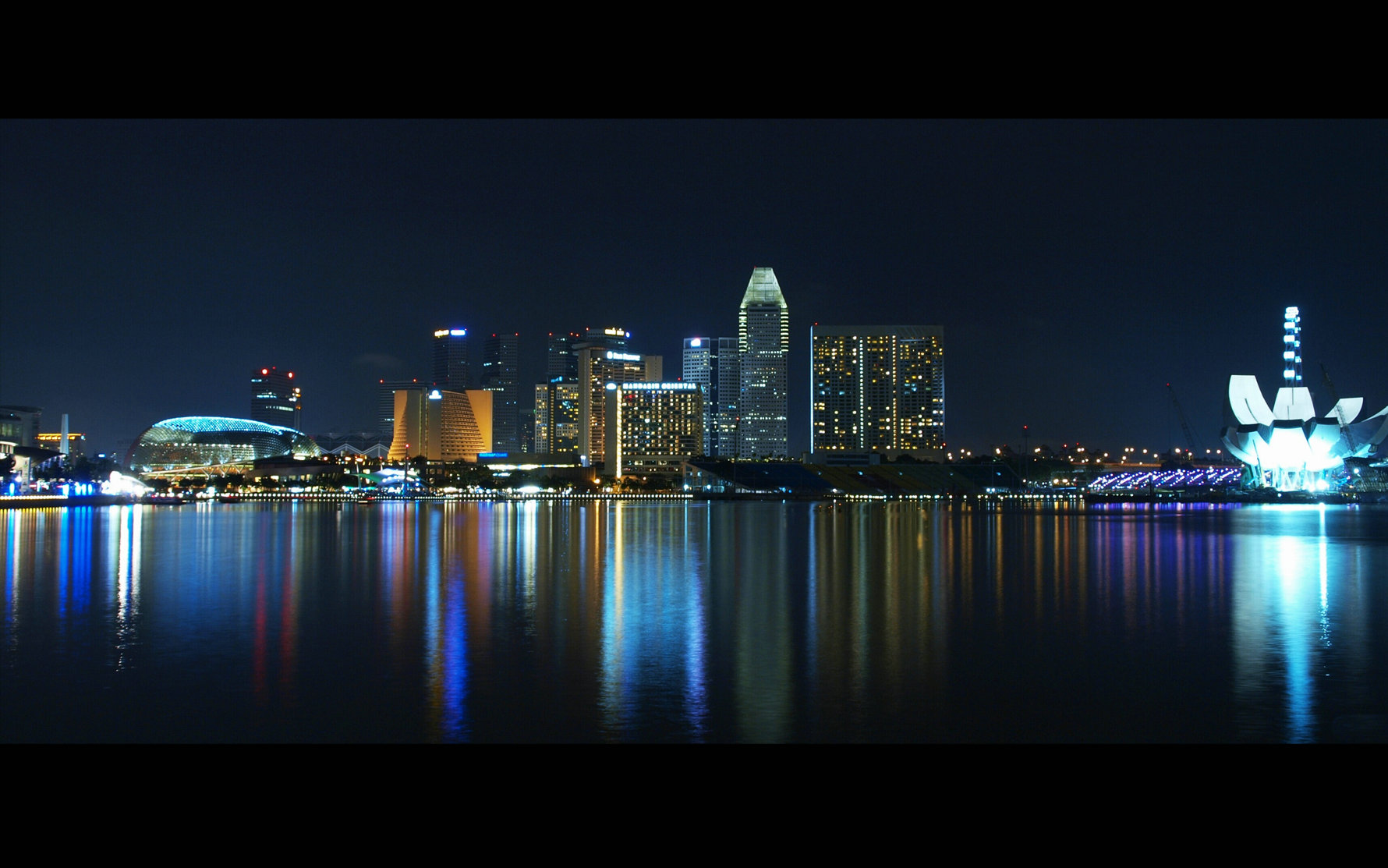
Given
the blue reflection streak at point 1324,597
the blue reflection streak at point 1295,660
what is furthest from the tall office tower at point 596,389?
the blue reflection streak at point 1295,660

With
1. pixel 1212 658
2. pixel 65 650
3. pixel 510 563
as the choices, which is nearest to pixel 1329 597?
pixel 1212 658

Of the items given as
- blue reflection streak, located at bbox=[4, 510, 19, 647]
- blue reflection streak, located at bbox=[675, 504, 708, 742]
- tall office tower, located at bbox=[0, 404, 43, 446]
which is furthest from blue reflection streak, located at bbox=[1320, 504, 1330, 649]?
tall office tower, located at bbox=[0, 404, 43, 446]

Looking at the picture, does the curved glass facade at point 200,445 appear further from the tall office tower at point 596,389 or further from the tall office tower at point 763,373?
the tall office tower at point 763,373

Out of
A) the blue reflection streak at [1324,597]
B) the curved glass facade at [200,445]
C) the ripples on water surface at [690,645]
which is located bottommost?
the blue reflection streak at [1324,597]

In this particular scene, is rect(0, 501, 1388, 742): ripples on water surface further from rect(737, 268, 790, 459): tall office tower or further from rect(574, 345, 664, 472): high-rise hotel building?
rect(737, 268, 790, 459): tall office tower

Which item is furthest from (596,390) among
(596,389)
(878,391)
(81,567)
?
(81,567)

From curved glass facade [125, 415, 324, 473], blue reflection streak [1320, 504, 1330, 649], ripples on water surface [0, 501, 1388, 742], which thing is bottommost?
blue reflection streak [1320, 504, 1330, 649]
